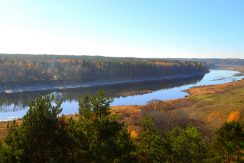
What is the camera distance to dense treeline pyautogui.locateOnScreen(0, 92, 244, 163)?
48.0 feet

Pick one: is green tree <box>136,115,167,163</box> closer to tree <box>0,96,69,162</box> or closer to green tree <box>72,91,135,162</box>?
green tree <box>72,91,135,162</box>

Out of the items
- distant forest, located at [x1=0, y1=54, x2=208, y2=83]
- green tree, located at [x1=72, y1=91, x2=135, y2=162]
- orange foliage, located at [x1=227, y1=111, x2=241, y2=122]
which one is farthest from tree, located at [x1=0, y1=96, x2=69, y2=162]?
distant forest, located at [x1=0, y1=54, x2=208, y2=83]

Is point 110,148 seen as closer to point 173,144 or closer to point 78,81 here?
point 173,144

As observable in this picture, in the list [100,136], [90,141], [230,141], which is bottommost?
[230,141]

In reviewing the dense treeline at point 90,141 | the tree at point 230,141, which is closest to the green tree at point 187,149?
the dense treeline at point 90,141

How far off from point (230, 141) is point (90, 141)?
7.96 metres

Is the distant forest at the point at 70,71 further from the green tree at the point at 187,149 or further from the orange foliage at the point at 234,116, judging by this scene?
the green tree at the point at 187,149

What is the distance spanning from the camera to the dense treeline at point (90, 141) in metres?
14.6

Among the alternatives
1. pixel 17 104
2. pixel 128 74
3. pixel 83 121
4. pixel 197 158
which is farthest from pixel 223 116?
pixel 128 74

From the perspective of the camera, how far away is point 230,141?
18344 mm

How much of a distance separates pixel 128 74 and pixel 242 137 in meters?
141

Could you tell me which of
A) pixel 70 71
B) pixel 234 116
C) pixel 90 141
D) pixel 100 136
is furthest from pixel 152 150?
pixel 70 71

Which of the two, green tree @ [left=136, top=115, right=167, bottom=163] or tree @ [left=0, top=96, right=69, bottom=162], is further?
green tree @ [left=136, top=115, right=167, bottom=163]

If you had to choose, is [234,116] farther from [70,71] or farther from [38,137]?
[70,71]
